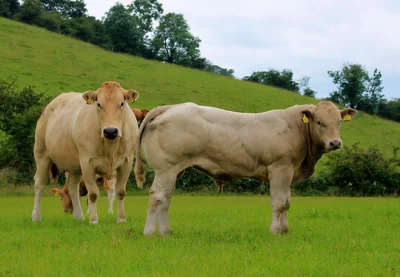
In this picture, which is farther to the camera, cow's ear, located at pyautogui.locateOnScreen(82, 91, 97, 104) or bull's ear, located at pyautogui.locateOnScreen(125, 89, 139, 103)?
bull's ear, located at pyautogui.locateOnScreen(125, 89, 139, 103)

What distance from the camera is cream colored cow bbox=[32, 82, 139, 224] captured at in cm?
1238

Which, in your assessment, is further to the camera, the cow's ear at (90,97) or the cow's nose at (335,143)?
the cow's ear at (90,97)

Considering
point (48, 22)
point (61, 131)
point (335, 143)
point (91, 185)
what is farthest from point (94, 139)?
point (48, 22)

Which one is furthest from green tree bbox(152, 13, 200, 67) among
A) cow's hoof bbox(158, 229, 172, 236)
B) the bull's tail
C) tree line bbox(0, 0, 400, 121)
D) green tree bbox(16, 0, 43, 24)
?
cow's hoof bbox(158, 229, 172, 236)

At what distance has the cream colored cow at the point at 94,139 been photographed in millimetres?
A: 12383

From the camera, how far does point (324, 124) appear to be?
35.7ft

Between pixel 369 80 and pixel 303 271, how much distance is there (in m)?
85.6

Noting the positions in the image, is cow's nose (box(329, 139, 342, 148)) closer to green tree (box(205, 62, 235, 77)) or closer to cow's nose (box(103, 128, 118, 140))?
cow's nose (box(103, 128, 118, 140))

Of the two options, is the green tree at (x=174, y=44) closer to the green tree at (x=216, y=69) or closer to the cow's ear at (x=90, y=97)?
the green tree at (x=216, y=69)

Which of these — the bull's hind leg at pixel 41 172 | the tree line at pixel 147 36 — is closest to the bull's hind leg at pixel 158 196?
the bull's hind leg at pixel 41 172

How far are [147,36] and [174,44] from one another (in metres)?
4.04

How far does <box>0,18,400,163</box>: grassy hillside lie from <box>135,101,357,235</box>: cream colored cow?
4005cm

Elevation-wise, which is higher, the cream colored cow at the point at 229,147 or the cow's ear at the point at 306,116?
the cow's ear at the point at 306,116

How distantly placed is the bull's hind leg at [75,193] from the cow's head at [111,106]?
109 inches
